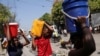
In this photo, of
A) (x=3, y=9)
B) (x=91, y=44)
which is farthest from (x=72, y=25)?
(x=3, y=9)

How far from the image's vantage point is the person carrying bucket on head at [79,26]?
361 cm

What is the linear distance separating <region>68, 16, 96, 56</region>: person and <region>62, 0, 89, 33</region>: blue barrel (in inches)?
3.9

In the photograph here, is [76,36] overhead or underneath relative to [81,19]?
underneath

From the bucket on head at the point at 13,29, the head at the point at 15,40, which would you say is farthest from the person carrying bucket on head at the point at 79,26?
the head at the point at 15,40

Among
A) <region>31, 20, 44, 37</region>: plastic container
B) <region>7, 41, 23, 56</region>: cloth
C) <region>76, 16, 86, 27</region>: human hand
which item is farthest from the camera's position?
<region>7, 41, 23, 56</region>: cloth

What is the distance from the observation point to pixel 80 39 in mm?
3826

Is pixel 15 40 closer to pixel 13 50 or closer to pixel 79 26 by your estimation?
pixel 13 50

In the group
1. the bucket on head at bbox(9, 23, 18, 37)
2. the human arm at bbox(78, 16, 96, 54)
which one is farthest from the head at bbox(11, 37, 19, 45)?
the human arm at bbox(78, 16, 96, 54)

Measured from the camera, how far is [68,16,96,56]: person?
359 cm

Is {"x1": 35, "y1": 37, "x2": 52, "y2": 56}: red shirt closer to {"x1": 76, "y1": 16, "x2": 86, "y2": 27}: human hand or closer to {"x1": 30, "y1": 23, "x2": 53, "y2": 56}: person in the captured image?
{"x1": 30, "y1": 23, "x2": 53, "y2": 56}: person

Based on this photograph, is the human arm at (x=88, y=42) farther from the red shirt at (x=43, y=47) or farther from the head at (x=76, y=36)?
the red shirt at (x=43, y=47)

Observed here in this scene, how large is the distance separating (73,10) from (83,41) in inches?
20.1

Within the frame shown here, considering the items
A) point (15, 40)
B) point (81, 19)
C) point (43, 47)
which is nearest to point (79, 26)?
point (81, 19)

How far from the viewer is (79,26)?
3879mm
